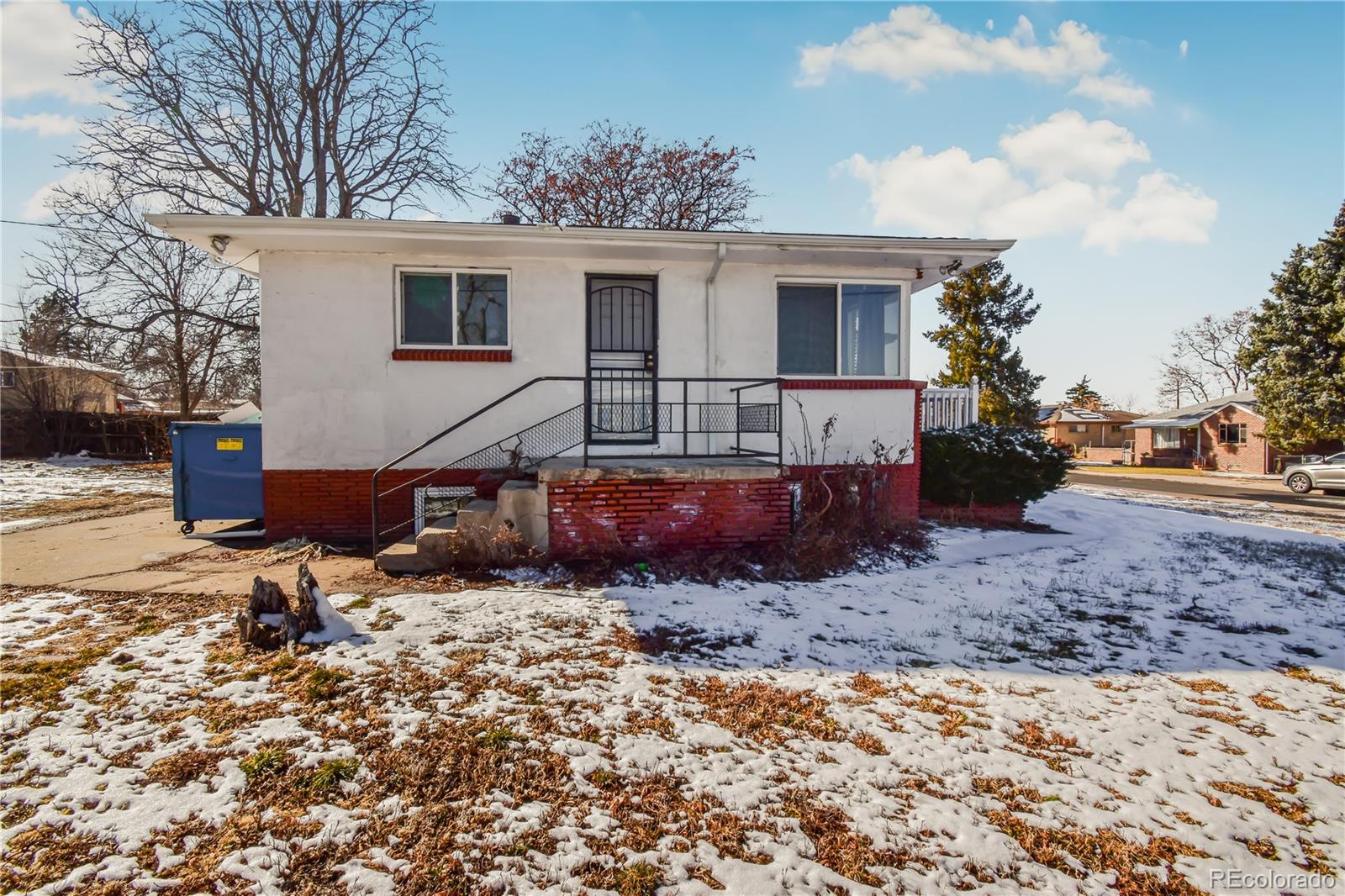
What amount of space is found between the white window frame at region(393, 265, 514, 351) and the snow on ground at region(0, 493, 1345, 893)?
3494mm

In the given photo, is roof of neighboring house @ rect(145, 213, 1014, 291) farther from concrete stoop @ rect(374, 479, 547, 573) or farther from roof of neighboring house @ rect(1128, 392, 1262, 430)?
roof of neighboring house @ rect(1128, 392, 1262, 430)

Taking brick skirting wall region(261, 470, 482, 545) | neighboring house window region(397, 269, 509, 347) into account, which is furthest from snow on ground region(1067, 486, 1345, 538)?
brick skirting wall region(261, 470, 482, 545)

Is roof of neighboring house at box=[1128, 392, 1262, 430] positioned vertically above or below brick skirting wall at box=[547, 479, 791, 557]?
above

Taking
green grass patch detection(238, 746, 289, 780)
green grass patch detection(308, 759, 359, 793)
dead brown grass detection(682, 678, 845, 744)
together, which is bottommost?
dead brown grass detection(682, 678, 845, 744)

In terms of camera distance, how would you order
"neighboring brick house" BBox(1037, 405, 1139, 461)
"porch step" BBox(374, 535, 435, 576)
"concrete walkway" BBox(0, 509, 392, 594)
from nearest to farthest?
"concrete walkway" BBox(0, 509, 392, 594) → "porch step" BBox(374, 535, 435, 576) → "neighboring brick house" BBox(1037, 405, 1139, 461)

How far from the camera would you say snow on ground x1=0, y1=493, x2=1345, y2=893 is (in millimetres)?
2127

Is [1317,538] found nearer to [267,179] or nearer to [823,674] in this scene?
[823,674]

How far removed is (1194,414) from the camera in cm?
3391

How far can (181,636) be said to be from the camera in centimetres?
400

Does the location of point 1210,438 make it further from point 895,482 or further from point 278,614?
point 278,614

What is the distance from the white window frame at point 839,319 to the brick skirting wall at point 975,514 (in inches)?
84.7

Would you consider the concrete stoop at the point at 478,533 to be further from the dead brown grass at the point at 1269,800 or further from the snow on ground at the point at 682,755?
the dead brown grass at the point at 1269,800

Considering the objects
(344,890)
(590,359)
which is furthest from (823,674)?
(590,359)

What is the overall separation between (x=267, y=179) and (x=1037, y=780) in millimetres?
20131
